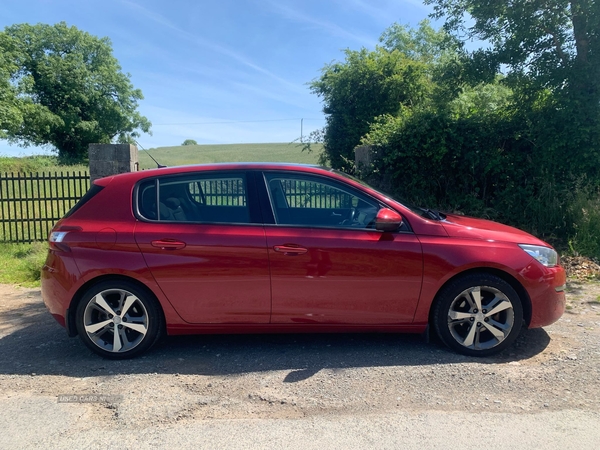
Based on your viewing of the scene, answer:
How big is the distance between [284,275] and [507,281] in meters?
1.92

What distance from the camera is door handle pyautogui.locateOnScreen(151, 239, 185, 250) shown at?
4062 millimetres

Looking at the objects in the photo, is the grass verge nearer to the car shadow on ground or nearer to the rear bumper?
the car shadow on ground

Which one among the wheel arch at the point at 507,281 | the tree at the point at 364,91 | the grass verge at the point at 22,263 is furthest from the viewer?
the tree at the point at 364,91

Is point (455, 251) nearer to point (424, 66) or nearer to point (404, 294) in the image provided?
point (404, 294)

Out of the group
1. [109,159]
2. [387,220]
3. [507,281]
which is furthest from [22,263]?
[507,281]

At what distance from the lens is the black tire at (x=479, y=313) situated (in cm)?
407

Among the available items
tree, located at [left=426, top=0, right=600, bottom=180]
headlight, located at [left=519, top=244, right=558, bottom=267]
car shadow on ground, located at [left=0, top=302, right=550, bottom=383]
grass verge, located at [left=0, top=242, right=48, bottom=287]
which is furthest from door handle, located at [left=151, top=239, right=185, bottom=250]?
tree, located at [left=426, top=0, right=600, bottom=180]

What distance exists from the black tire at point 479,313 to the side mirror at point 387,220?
695 millimetres

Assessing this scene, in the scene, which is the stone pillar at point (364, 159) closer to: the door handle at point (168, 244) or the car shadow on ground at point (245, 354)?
the car shadow on ground at point (245, 354)

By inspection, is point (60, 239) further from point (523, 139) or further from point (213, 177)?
point (523, 139)

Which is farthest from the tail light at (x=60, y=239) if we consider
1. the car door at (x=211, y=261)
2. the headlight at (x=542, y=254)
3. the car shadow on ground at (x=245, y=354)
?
the headlight at (x=542, y=254)

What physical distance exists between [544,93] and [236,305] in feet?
24.7

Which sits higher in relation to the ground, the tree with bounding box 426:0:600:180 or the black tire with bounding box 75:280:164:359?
the tree with bounding box 426:0:600:180

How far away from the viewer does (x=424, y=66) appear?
14.5m
